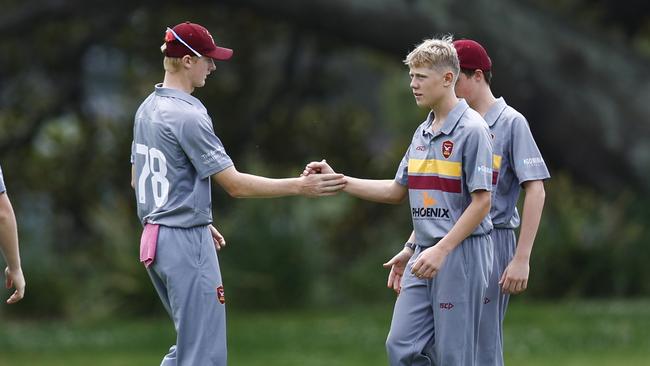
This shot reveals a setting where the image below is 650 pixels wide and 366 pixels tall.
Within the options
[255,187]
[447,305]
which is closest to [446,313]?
[447,305]

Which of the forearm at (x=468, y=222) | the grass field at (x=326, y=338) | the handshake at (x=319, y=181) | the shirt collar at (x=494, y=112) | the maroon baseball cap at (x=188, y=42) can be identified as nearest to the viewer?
the forearm at (x=468, y=222)

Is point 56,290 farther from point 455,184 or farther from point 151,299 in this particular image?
point 455,184

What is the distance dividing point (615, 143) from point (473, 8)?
2.49 meters

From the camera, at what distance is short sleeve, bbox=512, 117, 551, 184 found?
6.93 m

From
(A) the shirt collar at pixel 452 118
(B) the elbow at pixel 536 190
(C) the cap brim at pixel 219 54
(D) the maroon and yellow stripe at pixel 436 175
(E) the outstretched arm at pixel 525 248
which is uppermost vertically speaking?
(C) the cap brim at pixel 219 54

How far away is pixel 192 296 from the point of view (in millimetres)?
6504

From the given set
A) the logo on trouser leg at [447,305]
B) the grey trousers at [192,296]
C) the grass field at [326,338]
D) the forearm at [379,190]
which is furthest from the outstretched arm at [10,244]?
the grass field at [326,338]

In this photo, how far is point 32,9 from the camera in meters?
15.8

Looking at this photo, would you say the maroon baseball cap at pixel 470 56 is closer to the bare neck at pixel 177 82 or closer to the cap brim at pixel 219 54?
the cap brim at pixel 219 54

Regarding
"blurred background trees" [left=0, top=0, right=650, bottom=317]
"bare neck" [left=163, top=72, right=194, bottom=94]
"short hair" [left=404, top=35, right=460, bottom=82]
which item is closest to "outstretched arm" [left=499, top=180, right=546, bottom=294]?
"short hair" [left=404, top=35, right=460, bottom=82]

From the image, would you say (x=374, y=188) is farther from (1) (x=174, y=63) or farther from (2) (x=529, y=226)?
(1) (x=174, y=63)

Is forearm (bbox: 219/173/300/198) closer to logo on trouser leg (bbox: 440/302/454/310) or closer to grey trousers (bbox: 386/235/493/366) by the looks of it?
grey trousers (bbox: 386/235/493/366)

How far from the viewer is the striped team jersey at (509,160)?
6944 millimetres

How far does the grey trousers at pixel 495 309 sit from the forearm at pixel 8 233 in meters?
2.50
